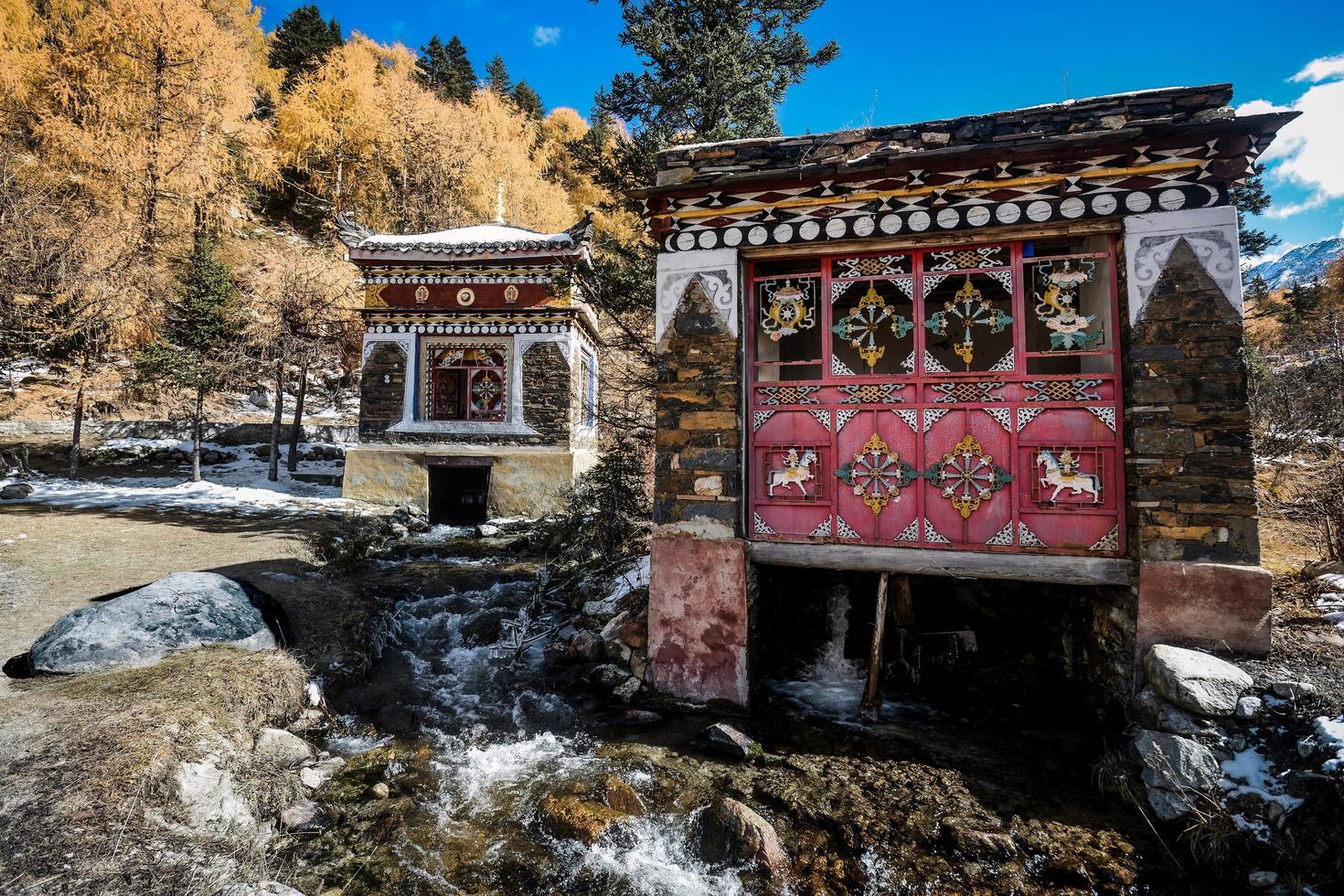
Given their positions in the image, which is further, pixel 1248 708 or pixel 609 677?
pixel 609 677

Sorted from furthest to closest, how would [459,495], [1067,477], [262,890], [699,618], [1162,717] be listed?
1. [459,495]
2. [699,618]
3. [1067,477]
4. [1162,717]
5. [262,890]

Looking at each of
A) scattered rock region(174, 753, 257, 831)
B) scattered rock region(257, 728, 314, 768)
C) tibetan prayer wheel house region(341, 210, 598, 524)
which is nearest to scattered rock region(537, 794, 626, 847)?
scattered rock region(174, 753, 257, 831)

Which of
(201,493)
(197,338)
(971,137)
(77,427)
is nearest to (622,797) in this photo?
(971,137)

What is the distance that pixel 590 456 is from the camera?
54.7ft

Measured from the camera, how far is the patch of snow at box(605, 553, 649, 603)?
763 cm

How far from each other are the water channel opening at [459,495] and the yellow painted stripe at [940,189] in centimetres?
1178

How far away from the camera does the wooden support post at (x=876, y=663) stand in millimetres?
5902

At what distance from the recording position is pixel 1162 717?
14.5 ft

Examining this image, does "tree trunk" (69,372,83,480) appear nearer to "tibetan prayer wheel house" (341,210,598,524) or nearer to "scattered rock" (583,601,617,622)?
"tibetan prayer wheel house" (341,210,598,524)

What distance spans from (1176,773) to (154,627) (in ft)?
27.9

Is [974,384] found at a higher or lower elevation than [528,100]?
lower

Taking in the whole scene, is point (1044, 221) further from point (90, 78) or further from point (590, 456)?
point (90, 78)

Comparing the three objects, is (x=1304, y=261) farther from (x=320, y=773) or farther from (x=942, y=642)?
(x=320, y=773)

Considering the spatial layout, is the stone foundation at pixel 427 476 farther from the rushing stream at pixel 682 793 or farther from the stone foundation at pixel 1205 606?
the stone foundation at pixel 1205 606
